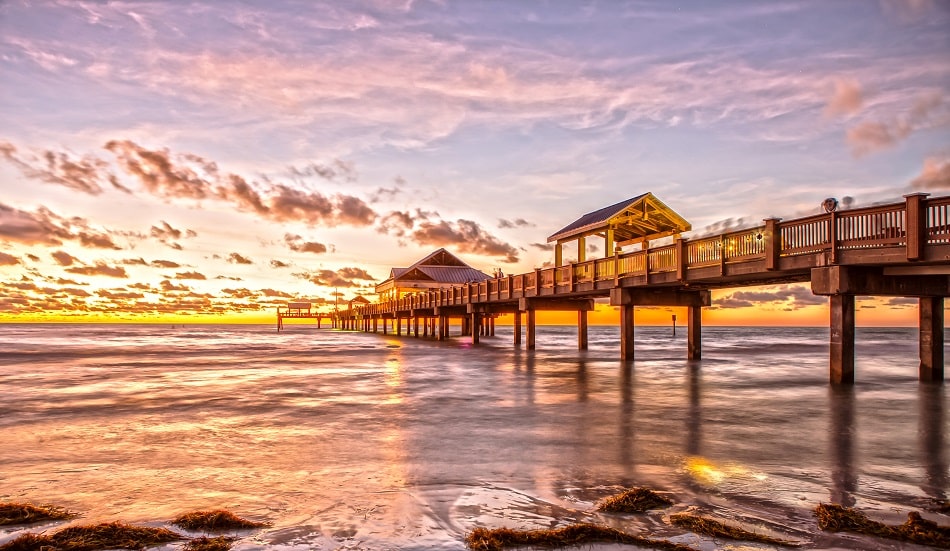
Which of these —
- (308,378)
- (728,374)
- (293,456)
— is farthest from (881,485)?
(308,378)

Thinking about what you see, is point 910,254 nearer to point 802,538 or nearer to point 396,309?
point 802,538

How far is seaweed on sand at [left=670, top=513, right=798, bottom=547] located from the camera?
14.1 ft

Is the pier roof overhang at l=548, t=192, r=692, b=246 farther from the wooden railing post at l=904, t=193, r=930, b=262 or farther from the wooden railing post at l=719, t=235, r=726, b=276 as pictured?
the wooden railing post at l=904, t=193, r=930, b=262

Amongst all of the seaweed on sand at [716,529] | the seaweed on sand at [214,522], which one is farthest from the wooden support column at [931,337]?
the seaweed on sand at [214,522]

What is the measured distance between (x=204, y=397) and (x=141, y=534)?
10157mm

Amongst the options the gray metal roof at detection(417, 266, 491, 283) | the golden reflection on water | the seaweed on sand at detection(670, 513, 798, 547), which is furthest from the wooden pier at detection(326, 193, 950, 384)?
the gray metal roof at detection(417, 266, 491, 283)

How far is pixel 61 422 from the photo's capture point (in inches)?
409

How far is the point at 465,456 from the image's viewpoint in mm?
7328

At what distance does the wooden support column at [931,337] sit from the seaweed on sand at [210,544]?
17.5m

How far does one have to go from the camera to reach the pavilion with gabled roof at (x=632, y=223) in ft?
86.1

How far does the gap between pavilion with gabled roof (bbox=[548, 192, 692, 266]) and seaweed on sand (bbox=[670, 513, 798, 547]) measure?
21.9 metres

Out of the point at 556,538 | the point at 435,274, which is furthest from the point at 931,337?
the point at 435,274

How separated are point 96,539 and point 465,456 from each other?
13.0ft

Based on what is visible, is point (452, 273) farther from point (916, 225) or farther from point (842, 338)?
point (916, 225)
